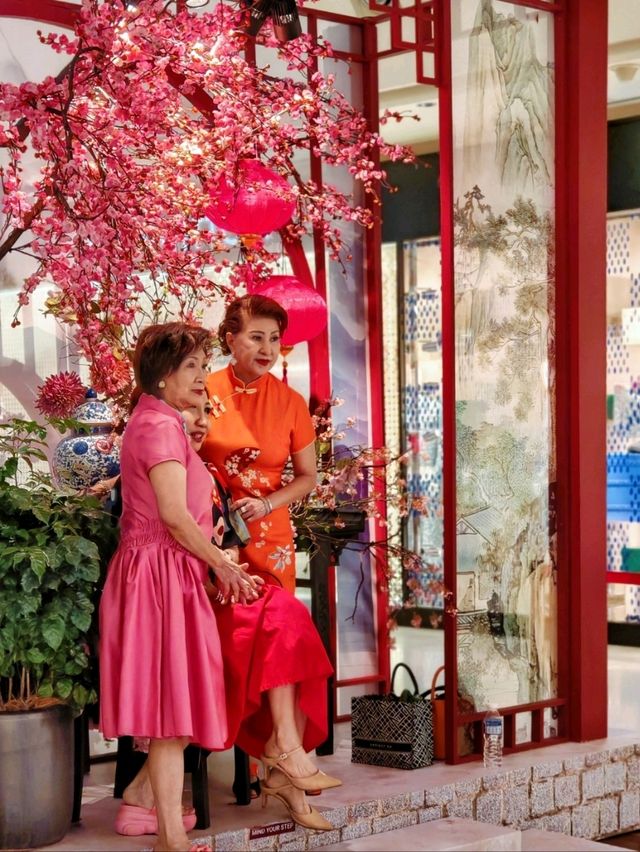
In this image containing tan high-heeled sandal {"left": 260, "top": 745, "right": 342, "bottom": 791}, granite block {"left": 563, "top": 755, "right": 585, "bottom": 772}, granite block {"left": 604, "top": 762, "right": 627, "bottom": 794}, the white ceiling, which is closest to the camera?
tan high-heeled sandal {"left": 260, "top": 745, "right": 342, "bottom": 791}

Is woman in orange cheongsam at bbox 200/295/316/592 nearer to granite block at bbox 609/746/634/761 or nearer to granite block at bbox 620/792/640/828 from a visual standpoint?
granite block at bbox 609/746/634/761

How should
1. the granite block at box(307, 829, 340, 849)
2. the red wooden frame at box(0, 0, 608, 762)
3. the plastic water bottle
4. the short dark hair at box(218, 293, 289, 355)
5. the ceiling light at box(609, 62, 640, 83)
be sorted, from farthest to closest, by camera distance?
1. the ceiling light at box(609, 62, 640, 83)
2. the red wooden frame at box(0, 0, 608, 762)
3. the plastic water bottle
4. the short dark hair at box(218, 293, 289, 355)
5. the granite block at box(307, 829, 340, 849)

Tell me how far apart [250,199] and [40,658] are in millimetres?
1687

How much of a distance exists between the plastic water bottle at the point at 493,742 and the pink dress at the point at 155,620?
136cm

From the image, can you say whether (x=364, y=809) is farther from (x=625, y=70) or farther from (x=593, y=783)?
(x=625, y=70)

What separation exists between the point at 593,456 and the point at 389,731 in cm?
134

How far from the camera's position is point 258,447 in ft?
14.8

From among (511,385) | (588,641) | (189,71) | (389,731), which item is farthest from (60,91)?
(588,641)

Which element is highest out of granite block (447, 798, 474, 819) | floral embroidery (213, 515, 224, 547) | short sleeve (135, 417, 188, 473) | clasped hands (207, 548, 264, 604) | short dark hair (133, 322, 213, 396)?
short dark hair (133, 322, 213, 396)

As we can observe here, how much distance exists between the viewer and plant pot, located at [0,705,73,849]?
381 cm

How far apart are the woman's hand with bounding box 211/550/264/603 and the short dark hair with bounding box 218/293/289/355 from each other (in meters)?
0.81

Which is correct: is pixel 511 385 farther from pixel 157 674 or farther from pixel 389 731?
pixel 157 674

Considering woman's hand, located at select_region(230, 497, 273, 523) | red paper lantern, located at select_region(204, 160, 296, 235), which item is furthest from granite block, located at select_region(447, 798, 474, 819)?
red paper lantern, located at select_region(204, 160, 296, 235)

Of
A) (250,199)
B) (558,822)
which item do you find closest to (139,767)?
(558,822)
